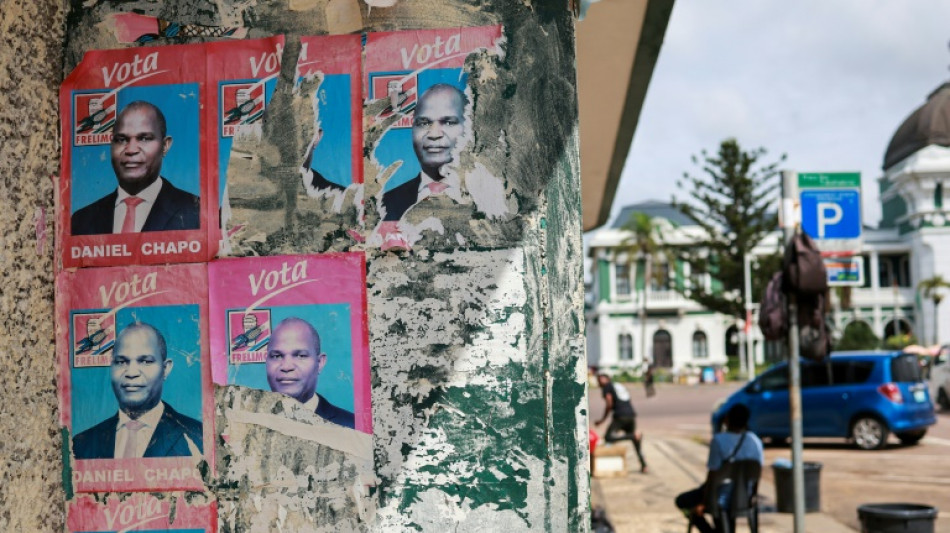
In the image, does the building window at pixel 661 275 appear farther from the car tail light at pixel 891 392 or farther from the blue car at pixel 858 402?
the car tail light at pixel 891 392

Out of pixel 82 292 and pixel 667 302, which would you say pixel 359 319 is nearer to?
pixel 82 292

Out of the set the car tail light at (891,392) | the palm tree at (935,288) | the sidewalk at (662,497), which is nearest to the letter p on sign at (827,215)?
the sidewalk at (662,497)

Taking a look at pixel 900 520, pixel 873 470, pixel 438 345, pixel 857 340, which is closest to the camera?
pixel 438 345

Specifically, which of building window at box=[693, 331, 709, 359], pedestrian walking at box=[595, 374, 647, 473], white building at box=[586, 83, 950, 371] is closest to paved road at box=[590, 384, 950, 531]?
pedestrian walking at box=[595, 374, 647, 473]

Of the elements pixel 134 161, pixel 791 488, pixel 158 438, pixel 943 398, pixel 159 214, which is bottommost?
pixel 943 398

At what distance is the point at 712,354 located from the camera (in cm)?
6612

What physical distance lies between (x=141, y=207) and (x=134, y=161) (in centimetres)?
11

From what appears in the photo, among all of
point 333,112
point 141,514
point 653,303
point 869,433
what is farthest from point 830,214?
point 653,303

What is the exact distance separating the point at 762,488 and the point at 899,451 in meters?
5.27

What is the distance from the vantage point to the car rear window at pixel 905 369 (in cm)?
1666

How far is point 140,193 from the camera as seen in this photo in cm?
208

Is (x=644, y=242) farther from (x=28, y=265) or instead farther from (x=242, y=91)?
(x=28, y=265)

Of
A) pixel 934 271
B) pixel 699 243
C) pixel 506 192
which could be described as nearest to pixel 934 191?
pixel 934 271

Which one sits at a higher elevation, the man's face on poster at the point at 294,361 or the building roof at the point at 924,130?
the building roof at the point at 924,130
